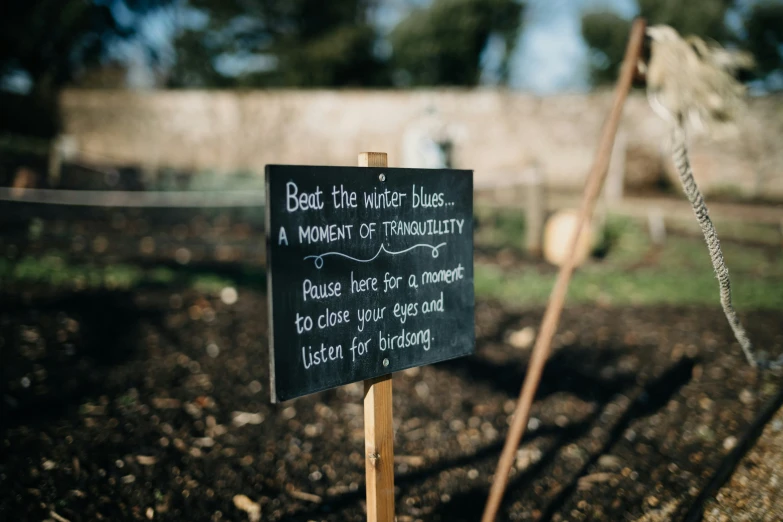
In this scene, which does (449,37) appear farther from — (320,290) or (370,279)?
(320,290)

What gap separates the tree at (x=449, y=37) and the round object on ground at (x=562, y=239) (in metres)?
15.8

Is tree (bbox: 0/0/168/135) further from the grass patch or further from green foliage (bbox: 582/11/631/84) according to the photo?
green foliage (bbox: 582/11/631/84)

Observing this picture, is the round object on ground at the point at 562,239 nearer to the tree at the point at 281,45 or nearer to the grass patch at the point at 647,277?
the grass patch at the point at 647,277

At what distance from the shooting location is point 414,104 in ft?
Result: 55.6

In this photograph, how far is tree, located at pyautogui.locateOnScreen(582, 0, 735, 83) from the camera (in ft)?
66.8

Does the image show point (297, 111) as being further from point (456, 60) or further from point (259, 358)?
point (259, 358)

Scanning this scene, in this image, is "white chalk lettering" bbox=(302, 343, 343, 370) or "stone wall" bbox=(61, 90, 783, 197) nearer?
"white chalk lettering" bbox=(302, 343, 343, 370)

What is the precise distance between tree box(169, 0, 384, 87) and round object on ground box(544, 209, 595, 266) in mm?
16366

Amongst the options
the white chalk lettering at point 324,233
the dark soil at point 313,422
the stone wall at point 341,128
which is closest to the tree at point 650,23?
the stone wall at point 341,128

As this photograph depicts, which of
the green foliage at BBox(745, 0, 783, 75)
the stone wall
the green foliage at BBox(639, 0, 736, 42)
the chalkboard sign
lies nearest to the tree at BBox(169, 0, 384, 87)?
the stone wall

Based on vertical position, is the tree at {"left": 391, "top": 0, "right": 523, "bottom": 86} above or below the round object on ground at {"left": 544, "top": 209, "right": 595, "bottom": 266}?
above

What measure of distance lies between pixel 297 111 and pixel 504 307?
13.6m

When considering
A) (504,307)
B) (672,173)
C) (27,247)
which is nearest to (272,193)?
(504,307)

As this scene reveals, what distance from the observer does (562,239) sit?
7801mm
